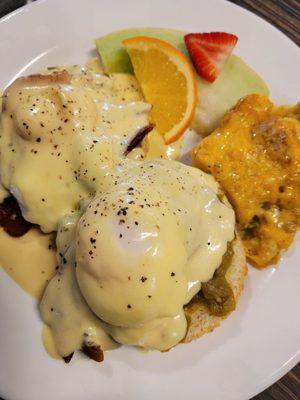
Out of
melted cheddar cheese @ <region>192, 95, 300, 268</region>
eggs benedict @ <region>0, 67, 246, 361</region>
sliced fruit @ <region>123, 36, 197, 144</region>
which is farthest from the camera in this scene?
sliced fruit @ <region>123, 36, 197, 144</region>

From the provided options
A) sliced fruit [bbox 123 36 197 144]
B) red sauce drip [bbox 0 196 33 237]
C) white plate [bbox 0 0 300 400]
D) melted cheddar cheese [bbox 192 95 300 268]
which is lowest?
white plate [bbox 0 0 300 400]

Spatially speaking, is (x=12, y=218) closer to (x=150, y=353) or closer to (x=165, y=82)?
(x=150, y=353)

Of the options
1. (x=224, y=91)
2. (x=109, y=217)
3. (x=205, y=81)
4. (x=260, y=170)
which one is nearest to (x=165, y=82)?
(x=205, y=81)

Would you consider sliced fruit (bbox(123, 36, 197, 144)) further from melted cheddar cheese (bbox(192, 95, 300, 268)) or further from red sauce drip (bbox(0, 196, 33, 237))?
red sauce drip (bbox(0, 196, 33, 237))

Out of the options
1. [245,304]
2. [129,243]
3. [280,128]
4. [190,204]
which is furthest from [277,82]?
[129,243]

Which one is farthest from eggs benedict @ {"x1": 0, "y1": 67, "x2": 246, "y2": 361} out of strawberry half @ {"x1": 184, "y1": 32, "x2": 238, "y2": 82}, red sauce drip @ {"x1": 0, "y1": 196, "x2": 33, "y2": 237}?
strawberry half @ {"x1": 184, "y1": 32, "x2": 238, "y2": 82}

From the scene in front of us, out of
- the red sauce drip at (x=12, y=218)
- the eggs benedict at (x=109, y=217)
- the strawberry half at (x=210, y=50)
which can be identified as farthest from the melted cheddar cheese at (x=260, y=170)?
the red sauce drip at (x=12, y=218)

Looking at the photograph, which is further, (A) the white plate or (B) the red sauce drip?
(B) the red sauce drip
